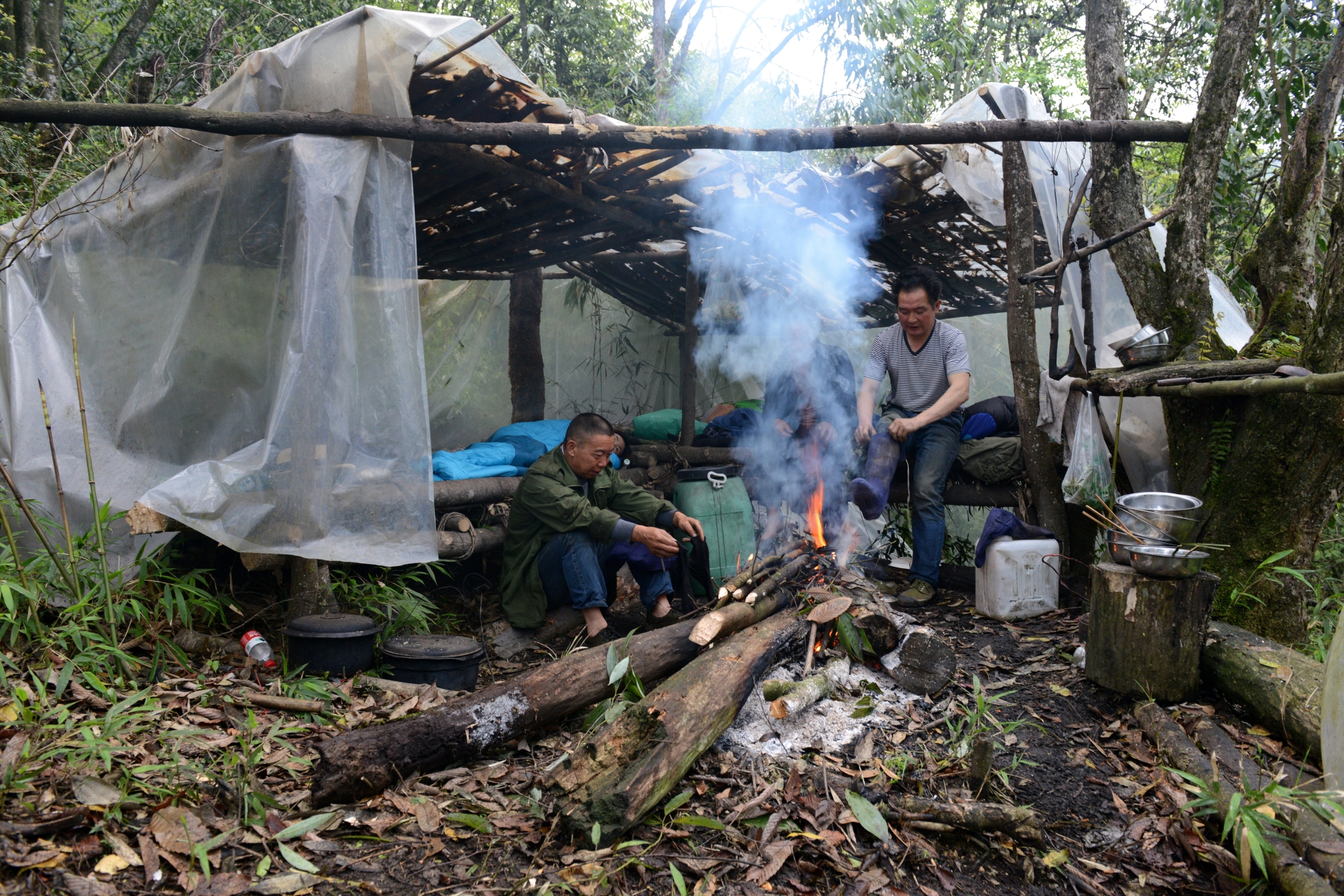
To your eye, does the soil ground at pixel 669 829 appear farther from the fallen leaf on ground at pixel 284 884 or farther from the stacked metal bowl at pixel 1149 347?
the stacked metal bowl at pixel 1149 347

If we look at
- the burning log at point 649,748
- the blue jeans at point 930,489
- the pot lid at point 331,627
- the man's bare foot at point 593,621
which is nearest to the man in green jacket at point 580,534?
the man's bare foot at point 593,621

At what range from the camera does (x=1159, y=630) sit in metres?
3.50

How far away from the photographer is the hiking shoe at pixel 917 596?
17.5ft

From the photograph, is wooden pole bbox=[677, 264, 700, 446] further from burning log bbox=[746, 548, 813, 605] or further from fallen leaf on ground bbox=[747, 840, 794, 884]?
fallen leaf on ground bbox=[747, 840, 794, 884]

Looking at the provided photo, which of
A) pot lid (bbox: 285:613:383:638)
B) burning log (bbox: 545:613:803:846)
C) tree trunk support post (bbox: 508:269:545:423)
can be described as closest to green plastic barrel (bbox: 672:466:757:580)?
burning log (bbox: 545:613:803:846)

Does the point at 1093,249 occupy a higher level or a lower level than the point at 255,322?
higher

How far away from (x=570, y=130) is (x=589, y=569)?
2.48 metres

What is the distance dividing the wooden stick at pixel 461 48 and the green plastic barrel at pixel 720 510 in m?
3.01

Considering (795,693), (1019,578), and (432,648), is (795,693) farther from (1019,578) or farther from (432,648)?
(1019,578)

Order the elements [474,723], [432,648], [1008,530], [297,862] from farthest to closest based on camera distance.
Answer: [1008,530], [432,648], [474,723], [297,862]

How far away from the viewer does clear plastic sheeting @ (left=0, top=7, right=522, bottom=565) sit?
3.83 meters

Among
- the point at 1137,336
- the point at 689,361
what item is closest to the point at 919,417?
the point at 1137,336

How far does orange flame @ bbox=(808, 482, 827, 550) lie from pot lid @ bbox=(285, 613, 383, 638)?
2.83 metres

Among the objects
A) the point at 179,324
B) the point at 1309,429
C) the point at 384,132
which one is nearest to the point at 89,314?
the point at 179,324
